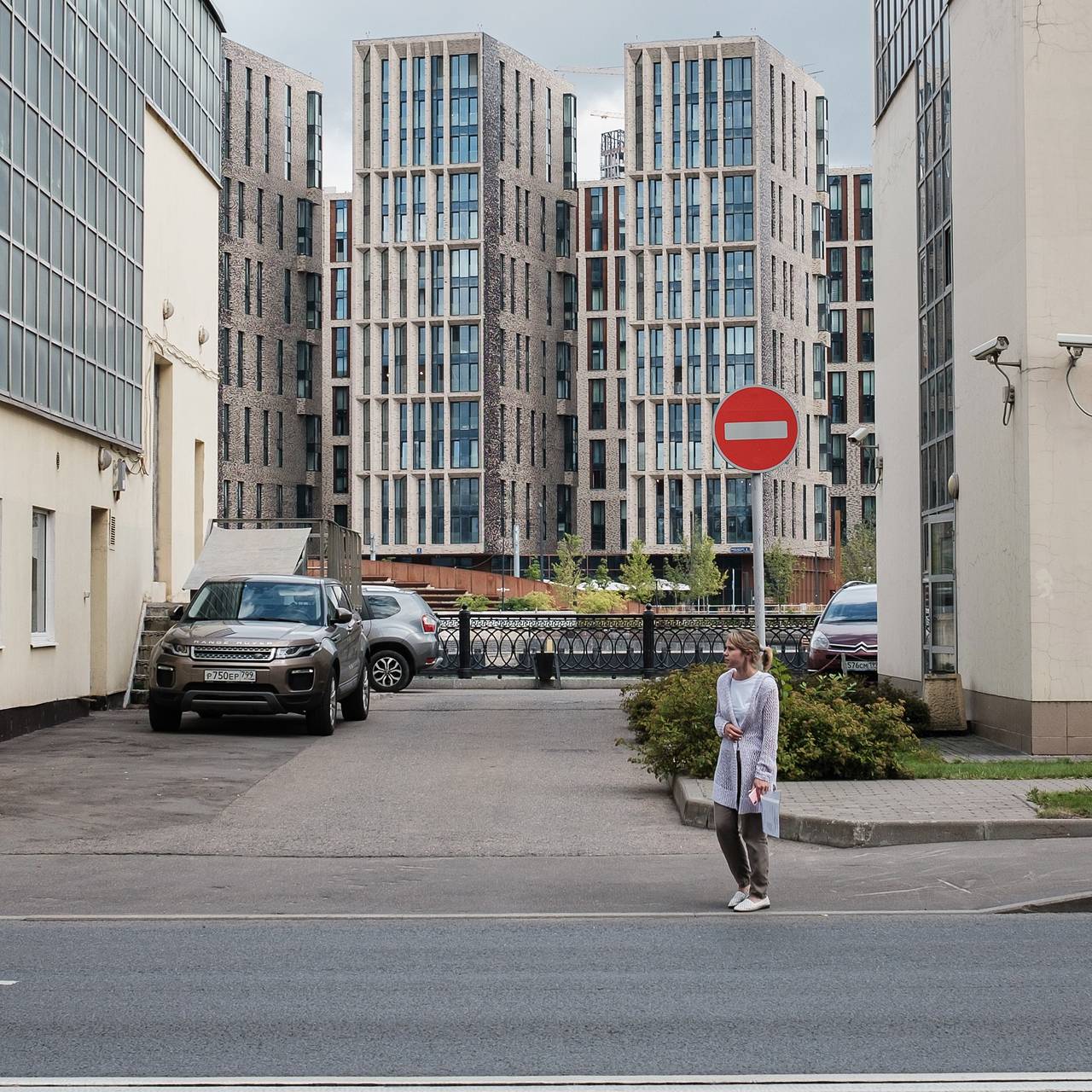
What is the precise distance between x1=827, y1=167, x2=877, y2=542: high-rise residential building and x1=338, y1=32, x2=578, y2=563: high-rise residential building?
76.0 ft

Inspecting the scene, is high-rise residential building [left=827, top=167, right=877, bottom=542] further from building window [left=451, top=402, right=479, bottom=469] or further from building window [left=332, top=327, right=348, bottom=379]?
building window [left=332, top=327, right=348, bottom=379]

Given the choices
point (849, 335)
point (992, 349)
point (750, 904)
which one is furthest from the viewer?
point (849, 335)

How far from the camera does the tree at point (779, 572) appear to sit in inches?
3752

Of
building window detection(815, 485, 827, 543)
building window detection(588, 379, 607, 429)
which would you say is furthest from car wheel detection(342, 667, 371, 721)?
building window detection(588, 379, 607, 429)

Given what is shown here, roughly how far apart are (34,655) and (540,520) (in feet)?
280

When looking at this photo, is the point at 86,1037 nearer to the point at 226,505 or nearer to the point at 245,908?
the point at 245,908

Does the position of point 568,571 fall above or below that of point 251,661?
above

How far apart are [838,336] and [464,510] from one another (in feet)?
99.3

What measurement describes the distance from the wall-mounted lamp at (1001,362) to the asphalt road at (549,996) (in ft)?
27.5

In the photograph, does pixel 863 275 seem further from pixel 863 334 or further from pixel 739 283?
pixel 739 283

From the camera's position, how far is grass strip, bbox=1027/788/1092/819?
11.4 metres

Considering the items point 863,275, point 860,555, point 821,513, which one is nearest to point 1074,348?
point 860,555

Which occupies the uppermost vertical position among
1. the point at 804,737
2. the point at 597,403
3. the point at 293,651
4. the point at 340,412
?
the point at 597,403

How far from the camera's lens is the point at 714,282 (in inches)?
3959
